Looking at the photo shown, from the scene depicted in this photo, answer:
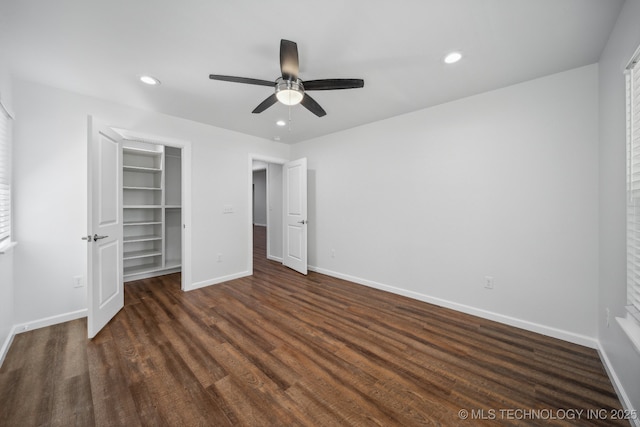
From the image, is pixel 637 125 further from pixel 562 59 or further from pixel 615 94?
pixel 562 59

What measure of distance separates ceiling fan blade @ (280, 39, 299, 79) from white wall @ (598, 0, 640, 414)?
1958mm

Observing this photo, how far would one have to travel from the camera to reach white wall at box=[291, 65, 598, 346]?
2117mm

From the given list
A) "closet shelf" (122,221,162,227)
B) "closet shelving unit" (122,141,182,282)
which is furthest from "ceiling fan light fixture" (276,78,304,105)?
"closet shelf" (122,221,162,227)

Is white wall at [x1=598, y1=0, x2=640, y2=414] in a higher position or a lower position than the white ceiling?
lower

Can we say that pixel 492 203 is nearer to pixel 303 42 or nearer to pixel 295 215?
pixel 303 42

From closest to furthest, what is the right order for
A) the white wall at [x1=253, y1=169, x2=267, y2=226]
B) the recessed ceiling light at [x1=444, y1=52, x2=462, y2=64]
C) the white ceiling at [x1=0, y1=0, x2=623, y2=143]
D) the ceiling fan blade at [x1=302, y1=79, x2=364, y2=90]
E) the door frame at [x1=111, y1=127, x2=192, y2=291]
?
the white ceiling at [x1=0, y1=0, x2=623, y2=143] → the ceiling fan blade at [x1=302, y1=79, x2=364, y2=90] → the recessed ceiling light at [x1=444, y1=52, x2=462, y2=64] → the door frame at [x1=111, y1=127, x2=192, y2=291] → the white wall at [x1=253, y1=169, x2=267, y2=226]

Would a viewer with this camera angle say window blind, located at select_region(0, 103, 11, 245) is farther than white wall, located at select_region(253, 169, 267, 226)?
No

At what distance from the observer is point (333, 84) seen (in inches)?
73.1

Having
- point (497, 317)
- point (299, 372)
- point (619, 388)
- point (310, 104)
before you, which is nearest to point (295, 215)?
point (310, 104)

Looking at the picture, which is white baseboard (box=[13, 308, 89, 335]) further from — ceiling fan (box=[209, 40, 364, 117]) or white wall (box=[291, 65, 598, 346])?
white wall (box=[291, 65, 598, 346])

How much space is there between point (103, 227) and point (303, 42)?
2.61 metres

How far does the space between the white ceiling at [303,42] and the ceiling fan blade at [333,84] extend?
262 millimetres

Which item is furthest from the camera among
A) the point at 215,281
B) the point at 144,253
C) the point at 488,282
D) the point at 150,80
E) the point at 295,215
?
the point at 295,215

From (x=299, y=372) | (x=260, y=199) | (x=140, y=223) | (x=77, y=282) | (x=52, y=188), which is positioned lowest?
(x=299, y=372)
